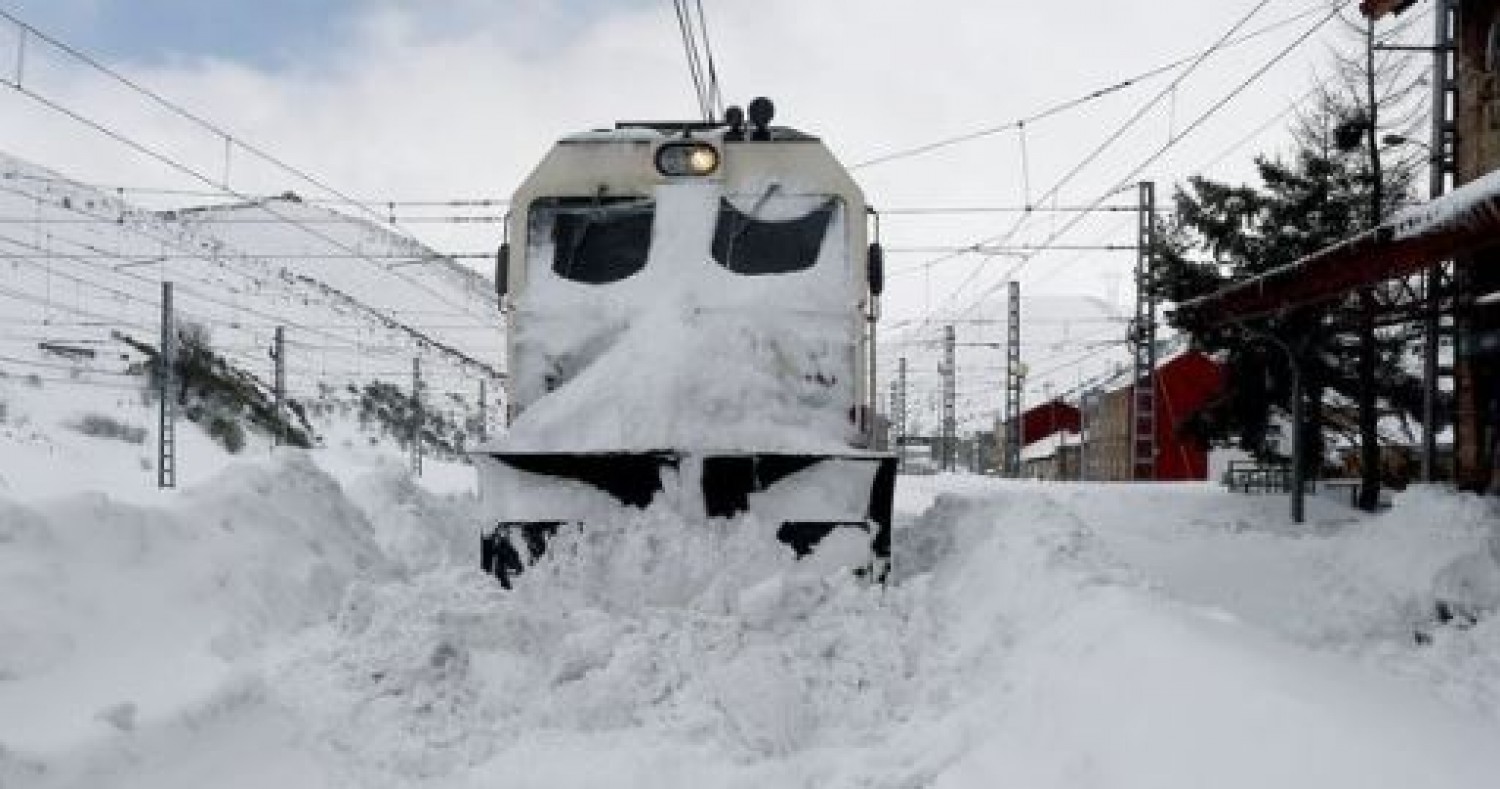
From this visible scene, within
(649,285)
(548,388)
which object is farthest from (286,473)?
(649,285)

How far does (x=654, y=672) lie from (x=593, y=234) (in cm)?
402

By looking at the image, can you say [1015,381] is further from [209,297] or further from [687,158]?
[209,297]

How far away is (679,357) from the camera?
733 cm

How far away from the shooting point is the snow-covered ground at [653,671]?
388 centimetres

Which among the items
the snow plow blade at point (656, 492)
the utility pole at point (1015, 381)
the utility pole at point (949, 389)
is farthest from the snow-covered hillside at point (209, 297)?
the utility pole at point (949, 389)

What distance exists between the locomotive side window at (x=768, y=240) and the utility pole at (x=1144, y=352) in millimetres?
18642

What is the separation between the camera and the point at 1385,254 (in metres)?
10.7

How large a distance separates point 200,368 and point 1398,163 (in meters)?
33.9

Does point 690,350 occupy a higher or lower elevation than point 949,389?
lower

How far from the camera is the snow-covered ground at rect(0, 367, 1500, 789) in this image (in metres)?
3.88

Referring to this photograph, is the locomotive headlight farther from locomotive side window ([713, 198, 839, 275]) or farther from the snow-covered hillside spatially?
the snow-covered hillside

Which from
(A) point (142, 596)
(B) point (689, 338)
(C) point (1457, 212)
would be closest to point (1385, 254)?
(C) point (1457, 212)

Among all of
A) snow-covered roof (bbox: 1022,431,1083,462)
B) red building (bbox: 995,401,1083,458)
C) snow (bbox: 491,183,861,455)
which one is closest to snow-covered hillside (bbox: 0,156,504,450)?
snow (bbox: 491,183,861,455)

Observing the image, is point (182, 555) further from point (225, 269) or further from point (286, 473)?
point (225, 269)
